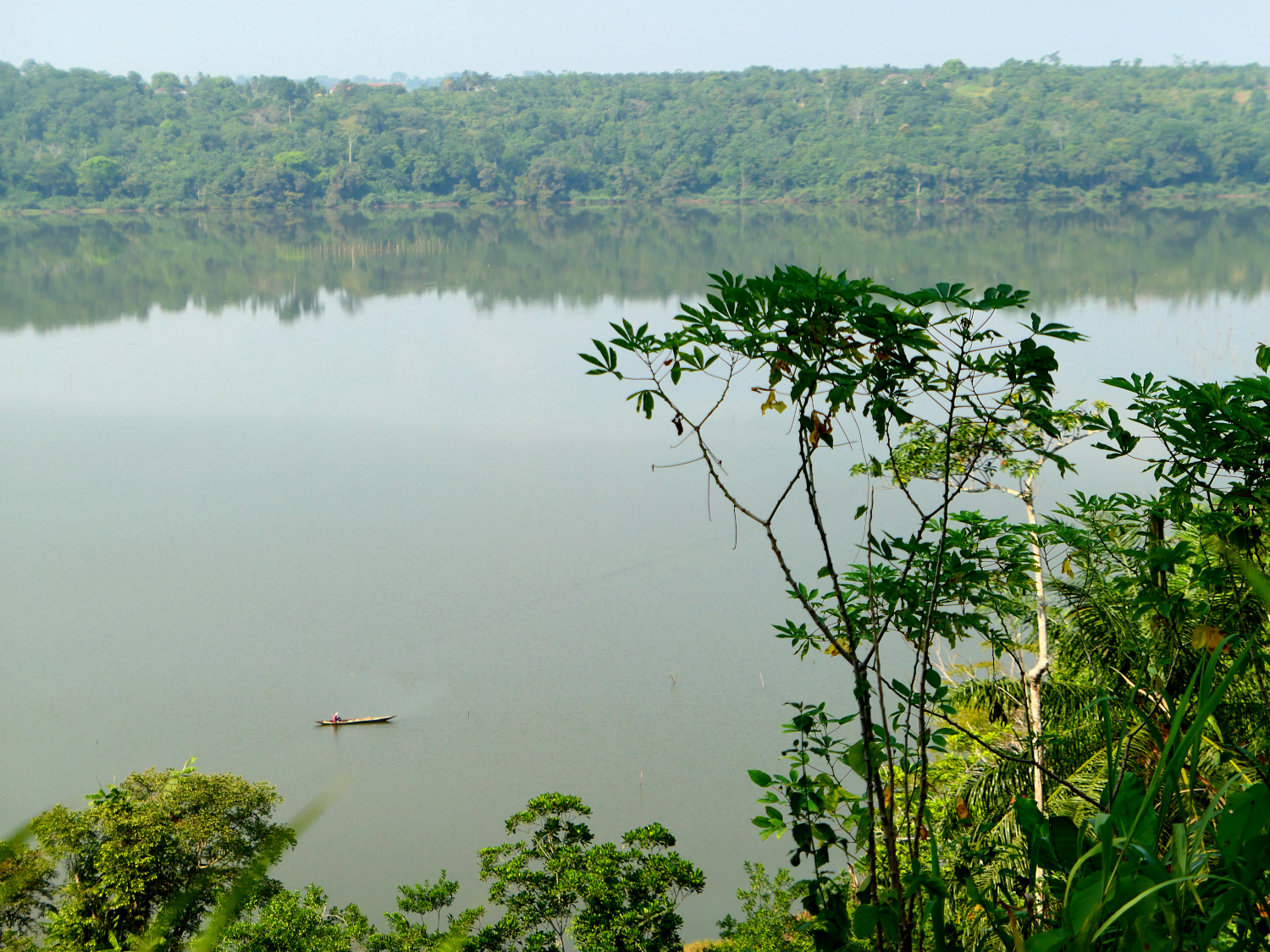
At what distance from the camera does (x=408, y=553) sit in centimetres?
1409

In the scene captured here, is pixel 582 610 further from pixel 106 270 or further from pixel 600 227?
pixel 600 227

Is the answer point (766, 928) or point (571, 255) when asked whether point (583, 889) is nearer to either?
point (766, 928)

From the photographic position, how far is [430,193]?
5112 cm

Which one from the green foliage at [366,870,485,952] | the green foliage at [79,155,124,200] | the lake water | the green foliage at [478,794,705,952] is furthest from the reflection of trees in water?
the green foliage at [366,870,485,952]

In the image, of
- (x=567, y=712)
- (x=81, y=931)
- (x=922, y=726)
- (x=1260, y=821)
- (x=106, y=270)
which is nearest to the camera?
(x=1260, y=821)

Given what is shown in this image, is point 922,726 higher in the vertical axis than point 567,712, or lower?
higher

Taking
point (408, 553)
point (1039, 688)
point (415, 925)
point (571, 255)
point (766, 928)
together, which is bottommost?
point (408, 553)

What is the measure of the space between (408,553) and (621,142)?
144 ft

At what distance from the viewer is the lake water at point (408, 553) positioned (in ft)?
30.8

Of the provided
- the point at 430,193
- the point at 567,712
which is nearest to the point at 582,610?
the point at 567,712

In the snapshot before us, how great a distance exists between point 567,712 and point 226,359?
1709 cm

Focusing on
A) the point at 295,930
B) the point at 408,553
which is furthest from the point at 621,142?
the point at 295,930

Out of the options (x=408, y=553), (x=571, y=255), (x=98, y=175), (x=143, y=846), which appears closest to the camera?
(x=143, y=846)

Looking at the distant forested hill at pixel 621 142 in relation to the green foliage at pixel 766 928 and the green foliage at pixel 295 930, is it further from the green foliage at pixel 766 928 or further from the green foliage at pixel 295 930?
the green foliage at pixel 295 930
